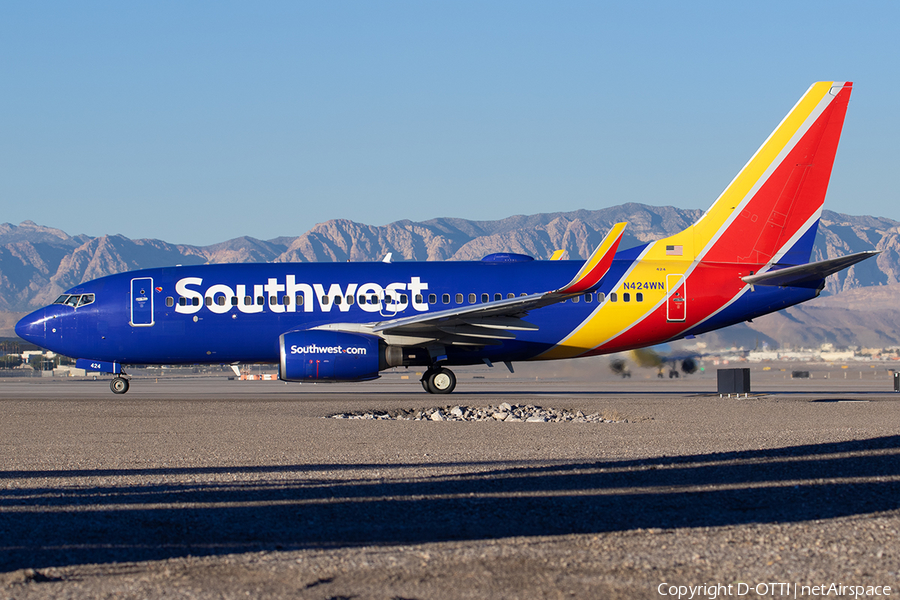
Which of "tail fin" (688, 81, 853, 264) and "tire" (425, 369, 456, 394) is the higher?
"tail fin" (688, 81, 853, 264)

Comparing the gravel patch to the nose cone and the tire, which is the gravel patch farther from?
the nose cone

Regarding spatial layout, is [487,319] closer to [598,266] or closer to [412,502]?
[598,266]

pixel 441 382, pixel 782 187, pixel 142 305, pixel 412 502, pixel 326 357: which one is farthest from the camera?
pixel 441 382

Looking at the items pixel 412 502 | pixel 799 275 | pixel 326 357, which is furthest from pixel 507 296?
pixel 412 502

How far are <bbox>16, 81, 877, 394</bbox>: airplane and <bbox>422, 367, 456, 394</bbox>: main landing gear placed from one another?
5 centimetres

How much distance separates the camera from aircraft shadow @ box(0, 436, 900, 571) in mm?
7109

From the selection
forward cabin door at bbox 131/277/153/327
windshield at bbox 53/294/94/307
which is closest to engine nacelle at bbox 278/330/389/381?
forward cabin door at bbox 131/277/153/327

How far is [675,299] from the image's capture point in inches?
1138

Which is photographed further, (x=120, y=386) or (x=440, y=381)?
(x=120, y=386)

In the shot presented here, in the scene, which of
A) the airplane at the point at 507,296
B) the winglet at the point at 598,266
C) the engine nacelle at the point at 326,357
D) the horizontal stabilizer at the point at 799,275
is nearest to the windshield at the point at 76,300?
the airplane at the point at 507,296

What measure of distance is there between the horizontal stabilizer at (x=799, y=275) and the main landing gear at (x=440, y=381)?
32.1ft

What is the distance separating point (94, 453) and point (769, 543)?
33.4ft

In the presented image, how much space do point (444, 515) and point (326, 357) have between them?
1895 centimetres

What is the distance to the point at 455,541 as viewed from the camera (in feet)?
Result: 22.9
